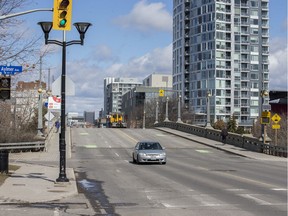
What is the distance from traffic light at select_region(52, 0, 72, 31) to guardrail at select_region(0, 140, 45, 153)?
21.4m

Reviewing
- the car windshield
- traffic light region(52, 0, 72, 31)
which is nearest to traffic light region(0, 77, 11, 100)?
traffic light region(52, 0, 72, 31)

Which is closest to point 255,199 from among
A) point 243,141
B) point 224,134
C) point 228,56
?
point 243,141

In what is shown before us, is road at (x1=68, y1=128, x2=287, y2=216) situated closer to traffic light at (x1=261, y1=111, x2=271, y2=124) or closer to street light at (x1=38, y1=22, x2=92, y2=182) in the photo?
street light at (x1=38, y1=22, x2=92, y2=182)

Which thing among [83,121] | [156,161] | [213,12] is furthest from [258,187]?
[83,121]

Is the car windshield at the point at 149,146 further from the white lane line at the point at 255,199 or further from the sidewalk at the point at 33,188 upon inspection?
the white lane line at the point at 255,199

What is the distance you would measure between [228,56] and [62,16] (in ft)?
385

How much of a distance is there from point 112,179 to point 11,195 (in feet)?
21.6

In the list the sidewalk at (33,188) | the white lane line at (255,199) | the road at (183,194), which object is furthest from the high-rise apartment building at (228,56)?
the white lane line at (255,199)

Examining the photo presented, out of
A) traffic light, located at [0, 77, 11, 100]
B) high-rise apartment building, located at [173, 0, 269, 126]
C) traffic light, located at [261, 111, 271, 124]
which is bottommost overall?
traffic light, located at [261, 111, 271, 124]

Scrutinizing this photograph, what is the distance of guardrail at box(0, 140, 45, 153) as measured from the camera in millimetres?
36856

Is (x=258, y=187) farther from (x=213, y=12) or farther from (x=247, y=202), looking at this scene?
(x=213, y=12)

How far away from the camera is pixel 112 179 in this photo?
20391 millimetres

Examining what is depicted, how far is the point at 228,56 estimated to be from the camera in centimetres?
13050

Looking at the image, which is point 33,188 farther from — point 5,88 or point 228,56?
point 228,56
